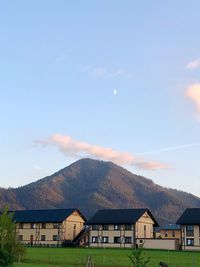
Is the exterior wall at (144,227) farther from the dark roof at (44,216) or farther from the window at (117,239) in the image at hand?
the dark roof at (44,216)

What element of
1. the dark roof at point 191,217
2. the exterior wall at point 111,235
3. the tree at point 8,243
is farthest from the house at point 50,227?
the tree at point 8,243

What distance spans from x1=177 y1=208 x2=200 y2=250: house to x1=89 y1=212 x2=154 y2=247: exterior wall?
9.81 meters

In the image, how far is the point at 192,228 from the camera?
76562 mm

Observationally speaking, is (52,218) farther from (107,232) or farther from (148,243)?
(148,243)

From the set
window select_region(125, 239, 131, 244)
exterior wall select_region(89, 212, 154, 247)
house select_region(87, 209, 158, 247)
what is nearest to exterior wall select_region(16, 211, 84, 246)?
house select_region(87, 209, 158, 247)

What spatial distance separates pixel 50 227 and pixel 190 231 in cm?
2986

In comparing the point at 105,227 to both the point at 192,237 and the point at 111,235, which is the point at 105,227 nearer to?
the point at 111,235

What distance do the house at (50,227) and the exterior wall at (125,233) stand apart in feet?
21.0

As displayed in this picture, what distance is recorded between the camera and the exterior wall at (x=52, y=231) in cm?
9038

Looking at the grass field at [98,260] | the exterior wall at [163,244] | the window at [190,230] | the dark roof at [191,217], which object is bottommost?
the grass field at [98,260]

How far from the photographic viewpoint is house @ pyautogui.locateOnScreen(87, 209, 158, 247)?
274 feet

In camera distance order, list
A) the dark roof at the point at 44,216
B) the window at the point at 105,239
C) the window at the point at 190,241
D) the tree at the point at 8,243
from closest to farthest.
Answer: the tree at the point at 8,243
the window at the point at 190,241
the window at the point at 105,239
the dark roof at the point at 44,216

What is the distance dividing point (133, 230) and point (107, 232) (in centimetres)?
523

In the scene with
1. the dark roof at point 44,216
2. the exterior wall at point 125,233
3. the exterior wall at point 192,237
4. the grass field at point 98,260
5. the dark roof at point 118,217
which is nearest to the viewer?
the grass field at point 98,260
